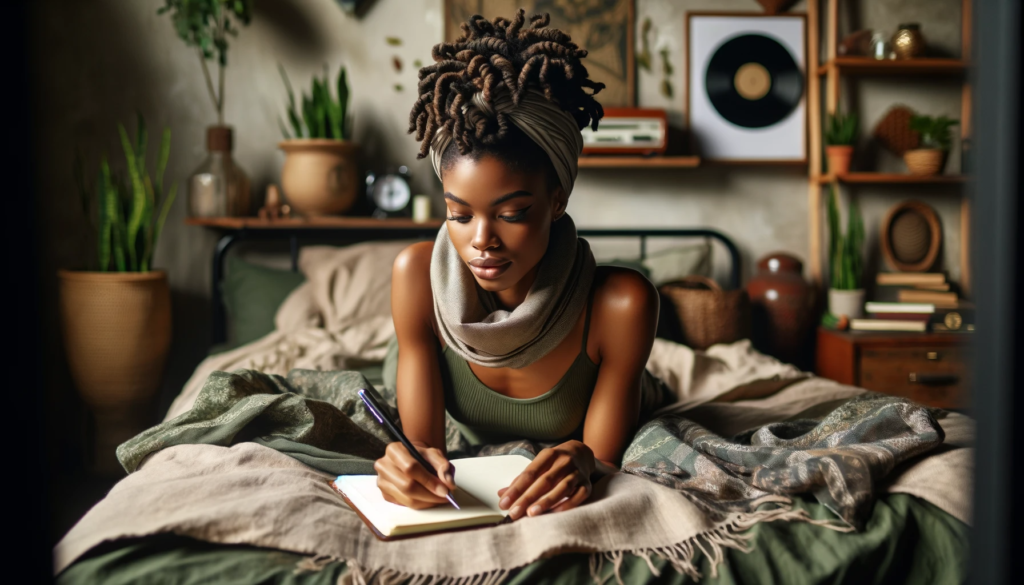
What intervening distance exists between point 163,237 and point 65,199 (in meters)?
0.39

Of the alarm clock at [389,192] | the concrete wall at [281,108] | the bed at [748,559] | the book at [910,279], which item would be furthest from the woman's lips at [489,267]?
the book at [910,279]

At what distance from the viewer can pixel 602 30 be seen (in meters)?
3.28

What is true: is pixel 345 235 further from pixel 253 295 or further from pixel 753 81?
pixel 753 81

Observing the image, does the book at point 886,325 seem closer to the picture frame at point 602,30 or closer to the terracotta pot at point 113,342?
the picture frame at point 602,30

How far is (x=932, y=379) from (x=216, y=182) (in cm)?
278

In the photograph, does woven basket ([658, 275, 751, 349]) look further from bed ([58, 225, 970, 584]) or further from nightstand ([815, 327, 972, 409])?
bed ([58, 225, 970, 584])

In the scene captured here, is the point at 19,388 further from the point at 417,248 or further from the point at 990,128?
the point at 417,248

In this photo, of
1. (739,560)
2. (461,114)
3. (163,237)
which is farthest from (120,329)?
(739,560)

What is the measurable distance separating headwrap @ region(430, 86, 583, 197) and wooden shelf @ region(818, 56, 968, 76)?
2.44 metres

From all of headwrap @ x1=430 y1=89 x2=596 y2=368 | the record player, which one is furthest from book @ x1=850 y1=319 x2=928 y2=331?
headwrap @ x1=430 y1=89 x2=596 y2=368

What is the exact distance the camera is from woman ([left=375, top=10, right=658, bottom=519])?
107 cm

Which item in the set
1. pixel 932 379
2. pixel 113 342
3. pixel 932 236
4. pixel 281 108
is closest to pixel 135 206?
pixel 113 342

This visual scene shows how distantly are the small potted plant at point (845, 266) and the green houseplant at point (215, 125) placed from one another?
2377 mm

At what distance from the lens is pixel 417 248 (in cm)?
136
